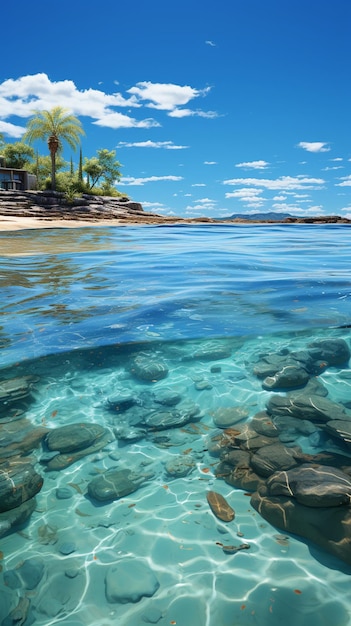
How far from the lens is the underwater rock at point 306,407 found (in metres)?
3.23

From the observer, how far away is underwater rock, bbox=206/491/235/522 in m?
2.25

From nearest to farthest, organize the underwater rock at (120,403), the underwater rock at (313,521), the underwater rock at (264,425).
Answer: the underwater rock at (313,521), the underwater rock at (264,425), the underwater rock at (120,403)

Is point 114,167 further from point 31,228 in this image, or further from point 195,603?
point 195,603

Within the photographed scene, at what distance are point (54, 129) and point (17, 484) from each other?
36.5 metres

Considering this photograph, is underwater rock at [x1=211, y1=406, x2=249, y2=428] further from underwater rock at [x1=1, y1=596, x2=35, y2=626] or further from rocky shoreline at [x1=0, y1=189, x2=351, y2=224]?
rocky shoreline at [x1=0, y1=189, x2=351, y2=224]

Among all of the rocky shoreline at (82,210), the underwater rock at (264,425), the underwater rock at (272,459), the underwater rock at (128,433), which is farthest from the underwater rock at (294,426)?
the rocky shoreline at (82,210)

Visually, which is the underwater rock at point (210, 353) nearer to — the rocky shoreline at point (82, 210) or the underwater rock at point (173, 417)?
the underwater rock at point (173, 417)

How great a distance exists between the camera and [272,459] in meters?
2.67

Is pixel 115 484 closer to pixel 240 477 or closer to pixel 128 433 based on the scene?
pixel 128 433

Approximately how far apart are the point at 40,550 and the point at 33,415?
1.43 meters

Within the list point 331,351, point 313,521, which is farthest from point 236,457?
point 331,351

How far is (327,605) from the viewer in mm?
1743

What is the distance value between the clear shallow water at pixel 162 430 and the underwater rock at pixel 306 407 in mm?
136

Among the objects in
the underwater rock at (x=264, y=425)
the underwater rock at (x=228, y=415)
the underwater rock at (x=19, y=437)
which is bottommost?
the underwater rock at (x=19, y=437)
